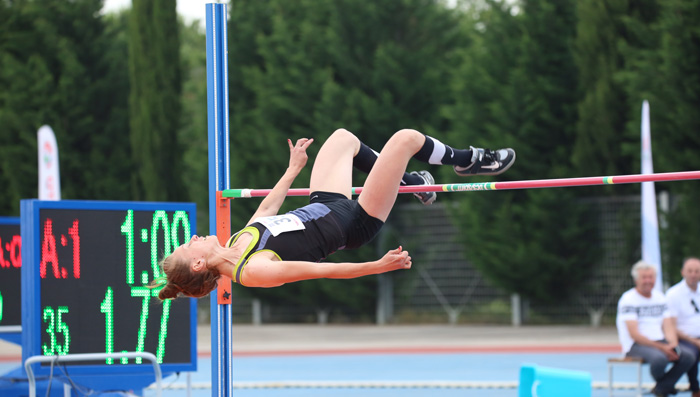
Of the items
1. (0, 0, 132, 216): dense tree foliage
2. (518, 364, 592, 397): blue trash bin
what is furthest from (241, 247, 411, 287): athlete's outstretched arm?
(0, 0, 132, 216): dense tree foliage

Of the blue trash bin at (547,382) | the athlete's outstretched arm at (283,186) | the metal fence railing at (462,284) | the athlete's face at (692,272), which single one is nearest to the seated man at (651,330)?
the athlete's face at (692,272)

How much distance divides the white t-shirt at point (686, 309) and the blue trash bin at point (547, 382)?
1927mm

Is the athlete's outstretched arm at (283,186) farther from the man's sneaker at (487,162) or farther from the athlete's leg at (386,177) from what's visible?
the man's sneaker at (487,162)

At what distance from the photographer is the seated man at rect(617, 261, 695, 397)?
6961mm

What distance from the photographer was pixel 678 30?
1185 cm

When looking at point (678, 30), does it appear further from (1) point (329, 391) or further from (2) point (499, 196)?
(1) point (329, 391)

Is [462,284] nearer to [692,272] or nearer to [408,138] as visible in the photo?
[692,272]

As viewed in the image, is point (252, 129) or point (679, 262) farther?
point (252, 129)

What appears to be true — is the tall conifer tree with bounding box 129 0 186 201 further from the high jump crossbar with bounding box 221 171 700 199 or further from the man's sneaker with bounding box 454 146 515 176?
the high jump crossbar with bounding box 221 171 700 199

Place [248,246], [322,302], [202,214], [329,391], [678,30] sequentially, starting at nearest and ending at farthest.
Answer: [248,246] < [329,391] < [678,30] < [322,302] < [202,214]

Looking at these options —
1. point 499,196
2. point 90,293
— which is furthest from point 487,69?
point 90,293

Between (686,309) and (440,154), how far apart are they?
12.2 feet

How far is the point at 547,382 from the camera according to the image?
551 centimetres

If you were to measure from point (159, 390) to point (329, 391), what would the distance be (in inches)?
152
